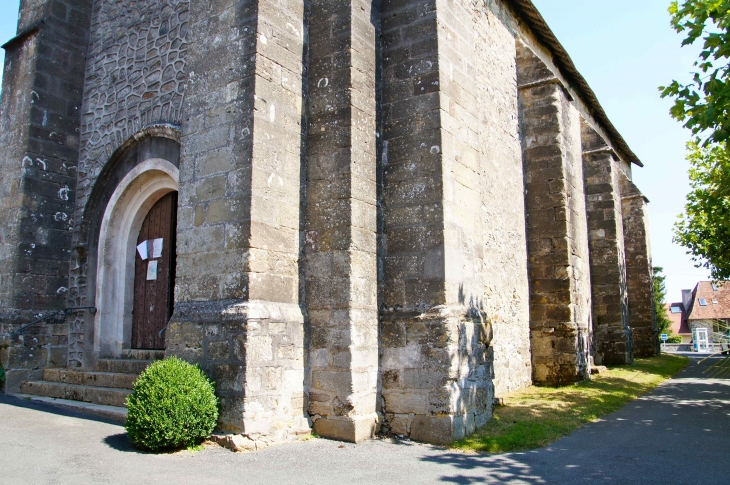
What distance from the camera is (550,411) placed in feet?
24.2

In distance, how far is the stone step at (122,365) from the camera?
7.52 m

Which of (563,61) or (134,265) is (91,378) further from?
(563,61)

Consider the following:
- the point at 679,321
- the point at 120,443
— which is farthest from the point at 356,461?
the point at 679,321

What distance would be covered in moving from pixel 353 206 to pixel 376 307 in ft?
3.81

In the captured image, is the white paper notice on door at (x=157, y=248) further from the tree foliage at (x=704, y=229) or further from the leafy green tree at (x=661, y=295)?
the leafy green tree at (x=661, y=295)

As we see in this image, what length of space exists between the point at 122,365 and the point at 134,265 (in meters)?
1.74

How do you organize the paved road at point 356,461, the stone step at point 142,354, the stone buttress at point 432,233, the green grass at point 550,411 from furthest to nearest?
the stone step at point 142,354
the stone buttress at point 432,233
the green grass at point 550,411
the paved road at point 356,461

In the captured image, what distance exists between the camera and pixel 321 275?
240 inches

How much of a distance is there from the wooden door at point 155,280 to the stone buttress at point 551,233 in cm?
632

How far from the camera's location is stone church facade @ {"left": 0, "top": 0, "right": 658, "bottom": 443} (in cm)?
577

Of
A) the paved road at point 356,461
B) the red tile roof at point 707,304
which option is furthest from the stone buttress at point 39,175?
the red tile roof at point 707,304

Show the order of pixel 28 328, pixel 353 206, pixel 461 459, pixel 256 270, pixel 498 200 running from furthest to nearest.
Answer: pixel 498 200, pixel 28 328, pixel 353 206, pixel 256 270, pixel 461 459

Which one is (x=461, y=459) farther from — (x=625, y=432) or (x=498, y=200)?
(x=498, y=200)

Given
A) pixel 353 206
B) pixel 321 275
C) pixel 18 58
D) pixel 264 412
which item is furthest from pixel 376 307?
pixel 18 58
